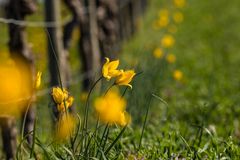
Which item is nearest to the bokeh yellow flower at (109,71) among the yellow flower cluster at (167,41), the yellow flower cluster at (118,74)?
the yellow flower cluster at (118,74)

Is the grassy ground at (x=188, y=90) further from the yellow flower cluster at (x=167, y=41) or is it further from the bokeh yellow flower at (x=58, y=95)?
the bokeh yellow flower at (x=58, y=95)

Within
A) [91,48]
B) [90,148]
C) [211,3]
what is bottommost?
[211,3]

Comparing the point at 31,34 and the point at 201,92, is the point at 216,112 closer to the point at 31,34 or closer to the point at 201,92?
the point at 201,92

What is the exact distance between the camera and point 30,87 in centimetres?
507

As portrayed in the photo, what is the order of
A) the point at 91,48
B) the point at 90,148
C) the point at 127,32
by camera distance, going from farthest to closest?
the point at 127,32, the point at 91,48, the point at 90,148

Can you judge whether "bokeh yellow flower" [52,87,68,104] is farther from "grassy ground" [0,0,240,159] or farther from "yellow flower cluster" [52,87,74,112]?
"grassy ground" [0,0,240,159]

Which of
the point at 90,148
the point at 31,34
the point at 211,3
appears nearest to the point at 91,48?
the point at 31,34

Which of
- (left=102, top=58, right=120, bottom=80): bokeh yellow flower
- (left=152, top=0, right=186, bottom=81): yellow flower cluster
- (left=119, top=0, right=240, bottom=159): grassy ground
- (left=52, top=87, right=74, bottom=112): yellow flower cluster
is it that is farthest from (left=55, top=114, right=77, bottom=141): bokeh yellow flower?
(left=152, top=0, right=186, bottom=81): yellow flower cluster

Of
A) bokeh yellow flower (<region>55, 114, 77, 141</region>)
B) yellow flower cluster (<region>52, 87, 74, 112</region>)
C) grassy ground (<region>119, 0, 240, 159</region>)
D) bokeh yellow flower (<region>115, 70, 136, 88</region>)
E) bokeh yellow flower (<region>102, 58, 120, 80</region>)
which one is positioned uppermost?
bokeh yellow flower (<region>102, 58, 120, 80</region>)

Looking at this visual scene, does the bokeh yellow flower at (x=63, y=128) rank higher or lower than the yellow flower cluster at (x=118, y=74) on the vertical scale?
lower

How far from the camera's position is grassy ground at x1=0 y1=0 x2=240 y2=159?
344 cm

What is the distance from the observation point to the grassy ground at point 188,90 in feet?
11.3

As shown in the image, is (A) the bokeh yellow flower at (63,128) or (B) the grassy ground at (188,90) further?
(B) the grassy ground at (188,90)

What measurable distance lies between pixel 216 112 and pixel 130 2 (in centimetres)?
862
